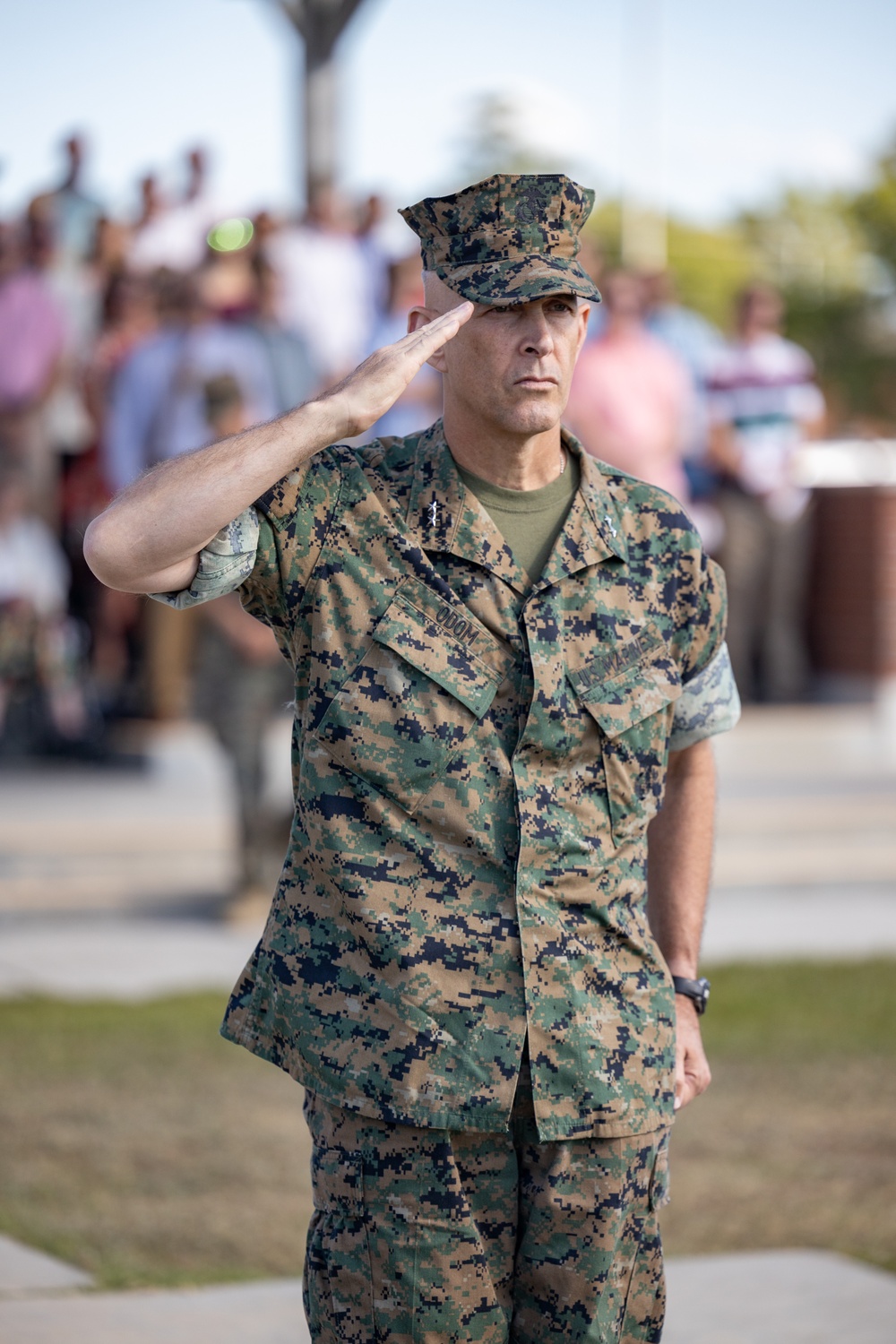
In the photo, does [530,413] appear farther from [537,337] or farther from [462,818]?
[462,818]

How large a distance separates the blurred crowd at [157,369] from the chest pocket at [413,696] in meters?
6.23

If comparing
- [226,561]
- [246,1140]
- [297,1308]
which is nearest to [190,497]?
[226,561]

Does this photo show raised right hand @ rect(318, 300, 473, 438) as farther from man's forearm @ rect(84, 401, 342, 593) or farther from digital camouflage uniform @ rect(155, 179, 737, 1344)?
digital camouflage uniform @ rect(155, 179, 737, 1344)

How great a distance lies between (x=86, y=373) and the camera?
977 centimetres

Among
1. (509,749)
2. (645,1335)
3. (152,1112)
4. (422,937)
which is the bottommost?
(152,1112)

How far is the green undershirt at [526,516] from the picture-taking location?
2.70 metres

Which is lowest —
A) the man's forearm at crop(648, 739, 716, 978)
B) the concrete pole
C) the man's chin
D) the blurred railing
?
the blurred railing

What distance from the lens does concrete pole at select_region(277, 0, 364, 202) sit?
1070 cm

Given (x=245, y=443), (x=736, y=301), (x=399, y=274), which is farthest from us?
(x=736, y=301)

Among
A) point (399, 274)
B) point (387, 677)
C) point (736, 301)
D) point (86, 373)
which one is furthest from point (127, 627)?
Answer: point (387, 677)

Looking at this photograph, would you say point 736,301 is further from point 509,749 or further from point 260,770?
point 509,749

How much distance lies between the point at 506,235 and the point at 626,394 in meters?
7.43

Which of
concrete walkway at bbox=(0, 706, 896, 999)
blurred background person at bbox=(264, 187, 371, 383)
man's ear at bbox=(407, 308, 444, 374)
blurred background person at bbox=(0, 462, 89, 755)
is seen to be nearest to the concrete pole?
blurred background person at bbox=(264, 187, 371, 383)

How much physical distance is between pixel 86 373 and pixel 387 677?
7.56 m
